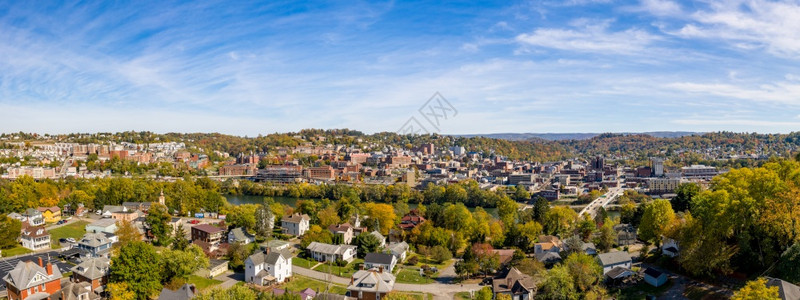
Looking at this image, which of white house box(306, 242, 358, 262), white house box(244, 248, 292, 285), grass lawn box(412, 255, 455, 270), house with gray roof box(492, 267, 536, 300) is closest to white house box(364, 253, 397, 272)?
white house box(306, 242, 358, 262)

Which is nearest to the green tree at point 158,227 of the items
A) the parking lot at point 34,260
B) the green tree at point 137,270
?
the parking lot at point 34,260

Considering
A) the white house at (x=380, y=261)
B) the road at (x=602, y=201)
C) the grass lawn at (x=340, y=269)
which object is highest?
the white house at (x=380, y=261)

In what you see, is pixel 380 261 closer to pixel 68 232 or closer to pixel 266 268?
pixel 266 268

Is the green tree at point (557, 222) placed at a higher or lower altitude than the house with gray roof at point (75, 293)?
higher

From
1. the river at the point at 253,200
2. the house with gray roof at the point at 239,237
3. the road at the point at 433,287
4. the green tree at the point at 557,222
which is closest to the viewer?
the road at the point at 433,287

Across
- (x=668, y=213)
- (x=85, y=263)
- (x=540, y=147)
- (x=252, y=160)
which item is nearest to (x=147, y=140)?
(x=252, y=160)

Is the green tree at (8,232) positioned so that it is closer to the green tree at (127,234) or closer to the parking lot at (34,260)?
the parking lot at (34,260)

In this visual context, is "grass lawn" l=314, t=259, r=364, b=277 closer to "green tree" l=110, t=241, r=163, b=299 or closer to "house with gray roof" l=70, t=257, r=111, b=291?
"green tree" l=110, t=241, r=163, b=299

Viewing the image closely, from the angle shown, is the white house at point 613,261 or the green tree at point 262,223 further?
the green tree at point 262,223

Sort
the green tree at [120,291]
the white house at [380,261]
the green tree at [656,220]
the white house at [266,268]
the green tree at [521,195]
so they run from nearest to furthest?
the green tree at [120,291]
the white house at [266,268]
the white house at [380,261]
the green tree at [656,220]
the green tree at [521,195]
